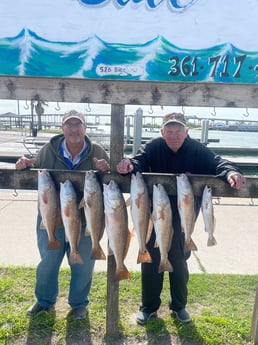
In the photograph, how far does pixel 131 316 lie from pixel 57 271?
774 millimetres

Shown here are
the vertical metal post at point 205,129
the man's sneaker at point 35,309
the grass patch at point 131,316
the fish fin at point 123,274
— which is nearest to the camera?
the fish fin at point 123,274

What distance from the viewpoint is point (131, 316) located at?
9.82 ft

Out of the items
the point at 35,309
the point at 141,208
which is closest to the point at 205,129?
the point at 35,309

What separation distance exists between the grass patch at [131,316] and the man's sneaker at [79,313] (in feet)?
0.12

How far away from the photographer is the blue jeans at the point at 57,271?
2.83 metres

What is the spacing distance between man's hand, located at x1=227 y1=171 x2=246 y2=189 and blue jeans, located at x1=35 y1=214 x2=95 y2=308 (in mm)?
1249

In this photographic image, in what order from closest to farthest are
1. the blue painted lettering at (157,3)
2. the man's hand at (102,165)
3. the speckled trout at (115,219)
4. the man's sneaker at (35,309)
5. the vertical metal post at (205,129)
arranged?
1. the blue painted lettering at (157,3)
2. the speckled trout at (115,219)
3. the man's hand at (102,165)
4. the man's sneaker at (35,309)
5. the vertical metal post at (205,129)

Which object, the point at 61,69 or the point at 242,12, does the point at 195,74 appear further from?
the point at 61,69

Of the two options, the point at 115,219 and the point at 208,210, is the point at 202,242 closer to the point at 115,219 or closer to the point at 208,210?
the point at 208,210

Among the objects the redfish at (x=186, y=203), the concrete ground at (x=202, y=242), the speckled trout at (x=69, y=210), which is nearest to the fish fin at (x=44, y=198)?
the speckled trout at (x=69, y=210)

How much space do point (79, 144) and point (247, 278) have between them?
7.48 feet

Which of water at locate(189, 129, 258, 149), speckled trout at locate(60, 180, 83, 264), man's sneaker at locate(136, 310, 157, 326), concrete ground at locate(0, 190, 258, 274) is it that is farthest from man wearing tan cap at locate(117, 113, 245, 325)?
water at locate(189, 129, 258, 149)

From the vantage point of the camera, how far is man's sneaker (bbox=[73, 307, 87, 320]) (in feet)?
9.50

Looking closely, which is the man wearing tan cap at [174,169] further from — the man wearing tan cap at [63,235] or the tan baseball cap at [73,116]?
the tan baseball cap at [73,116]
